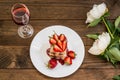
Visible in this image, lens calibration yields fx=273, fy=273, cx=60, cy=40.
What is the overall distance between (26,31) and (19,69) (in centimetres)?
19

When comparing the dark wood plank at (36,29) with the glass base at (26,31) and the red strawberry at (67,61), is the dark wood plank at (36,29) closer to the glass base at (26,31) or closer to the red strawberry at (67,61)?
the glass base at (26,31)

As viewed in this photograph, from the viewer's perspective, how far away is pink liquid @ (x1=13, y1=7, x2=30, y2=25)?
115cm

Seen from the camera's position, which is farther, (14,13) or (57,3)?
(57,3)

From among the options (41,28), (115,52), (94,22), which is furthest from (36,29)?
(115,52)

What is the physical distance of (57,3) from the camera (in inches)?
51.9

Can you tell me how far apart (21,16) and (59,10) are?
23 centimetres

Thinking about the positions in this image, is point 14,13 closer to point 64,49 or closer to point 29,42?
point 29,42

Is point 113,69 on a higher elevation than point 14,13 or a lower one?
lower

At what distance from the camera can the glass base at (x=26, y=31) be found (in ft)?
4.13

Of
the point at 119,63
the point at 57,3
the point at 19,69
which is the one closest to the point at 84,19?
the point at 57,3

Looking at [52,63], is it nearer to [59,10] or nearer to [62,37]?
[62,37]

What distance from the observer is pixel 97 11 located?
123 cm

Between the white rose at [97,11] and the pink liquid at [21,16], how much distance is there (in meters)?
0.28

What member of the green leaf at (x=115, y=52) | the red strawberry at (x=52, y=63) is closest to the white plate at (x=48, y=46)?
the red strawberry at (x=52, y=63)
